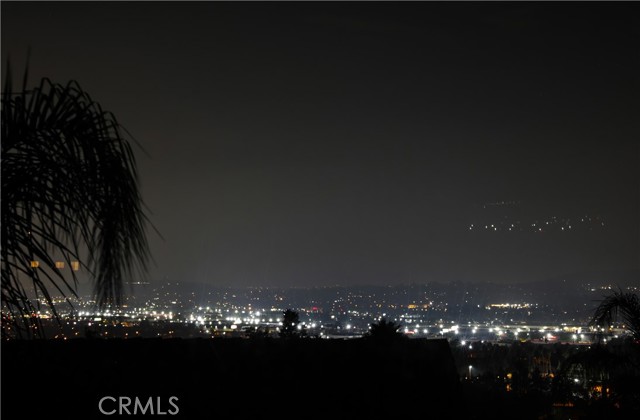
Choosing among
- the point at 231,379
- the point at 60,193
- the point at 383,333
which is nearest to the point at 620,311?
the point at 383,333

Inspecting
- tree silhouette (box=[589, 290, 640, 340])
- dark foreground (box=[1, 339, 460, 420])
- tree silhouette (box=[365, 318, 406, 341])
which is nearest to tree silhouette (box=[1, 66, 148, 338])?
dark foreground (box=[1, 339, 460, 420])

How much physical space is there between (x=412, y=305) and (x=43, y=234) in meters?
75.1

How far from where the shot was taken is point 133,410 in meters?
5.88

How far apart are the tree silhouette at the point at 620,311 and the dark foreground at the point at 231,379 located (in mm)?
2631

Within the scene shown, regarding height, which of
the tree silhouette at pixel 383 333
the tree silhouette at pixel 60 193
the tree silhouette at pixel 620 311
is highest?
the tree silhouette at pixel 60 193

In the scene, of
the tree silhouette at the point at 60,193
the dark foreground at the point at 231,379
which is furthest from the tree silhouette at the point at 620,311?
the tree silhouette at the point at 60,193

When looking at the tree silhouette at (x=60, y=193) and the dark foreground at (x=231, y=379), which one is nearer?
the tree silhouette at (x=60, y=193)

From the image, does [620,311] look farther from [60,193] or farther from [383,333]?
[60,193]

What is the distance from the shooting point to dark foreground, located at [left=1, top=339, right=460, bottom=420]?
561cm

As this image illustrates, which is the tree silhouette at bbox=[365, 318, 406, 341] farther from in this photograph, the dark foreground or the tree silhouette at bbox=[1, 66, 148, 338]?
the tree silhouette at bbox=[1, 66, 148, 338]

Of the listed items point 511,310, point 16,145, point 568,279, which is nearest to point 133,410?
point 16,145

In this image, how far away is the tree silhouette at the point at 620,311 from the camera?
11227 millimetres

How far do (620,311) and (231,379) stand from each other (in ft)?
22.7

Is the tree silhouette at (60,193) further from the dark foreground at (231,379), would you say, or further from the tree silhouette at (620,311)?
the tree silhouette at (620,311)
